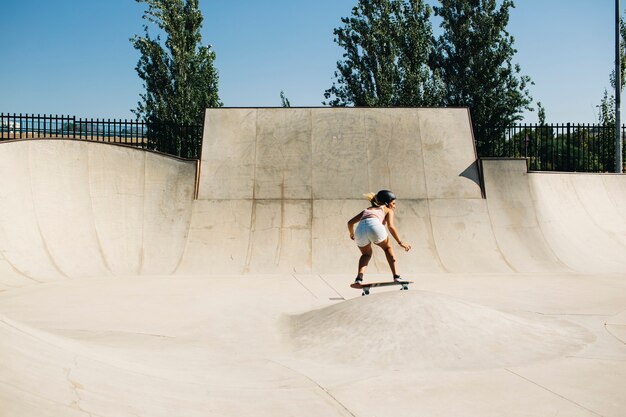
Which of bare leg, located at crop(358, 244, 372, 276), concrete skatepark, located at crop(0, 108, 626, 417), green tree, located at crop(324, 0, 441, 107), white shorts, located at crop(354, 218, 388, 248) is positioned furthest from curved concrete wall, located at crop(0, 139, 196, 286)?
green tree, located at crop(324, 0, 441, 107)

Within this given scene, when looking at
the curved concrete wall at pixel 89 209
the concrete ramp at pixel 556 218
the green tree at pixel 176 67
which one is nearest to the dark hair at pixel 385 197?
the concrete ramp at pixel 556 218

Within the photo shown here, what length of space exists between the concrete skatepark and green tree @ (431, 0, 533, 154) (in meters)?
13.6

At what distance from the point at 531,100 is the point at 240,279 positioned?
22665 mm

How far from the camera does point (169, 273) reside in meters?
11.0

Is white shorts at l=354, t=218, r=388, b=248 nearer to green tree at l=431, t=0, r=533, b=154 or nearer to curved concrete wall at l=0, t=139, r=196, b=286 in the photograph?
curved concrete wall at l=0, t=139, r=196, b=286

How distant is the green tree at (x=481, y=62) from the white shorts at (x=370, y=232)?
21360 mm

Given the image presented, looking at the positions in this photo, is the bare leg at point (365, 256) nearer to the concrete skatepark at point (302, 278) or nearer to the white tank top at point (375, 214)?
the white tank top at point (375, 214)

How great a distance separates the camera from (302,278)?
420 inches

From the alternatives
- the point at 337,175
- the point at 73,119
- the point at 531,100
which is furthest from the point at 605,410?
the point at 531,100

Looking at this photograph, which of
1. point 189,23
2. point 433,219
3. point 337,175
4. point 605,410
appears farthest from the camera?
point 189,23

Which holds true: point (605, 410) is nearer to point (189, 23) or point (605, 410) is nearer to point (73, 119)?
point (73, 119)

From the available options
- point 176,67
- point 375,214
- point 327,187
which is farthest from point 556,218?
point 176,67

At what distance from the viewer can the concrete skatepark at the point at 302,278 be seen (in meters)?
4.07

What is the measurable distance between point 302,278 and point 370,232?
340 centimetres
